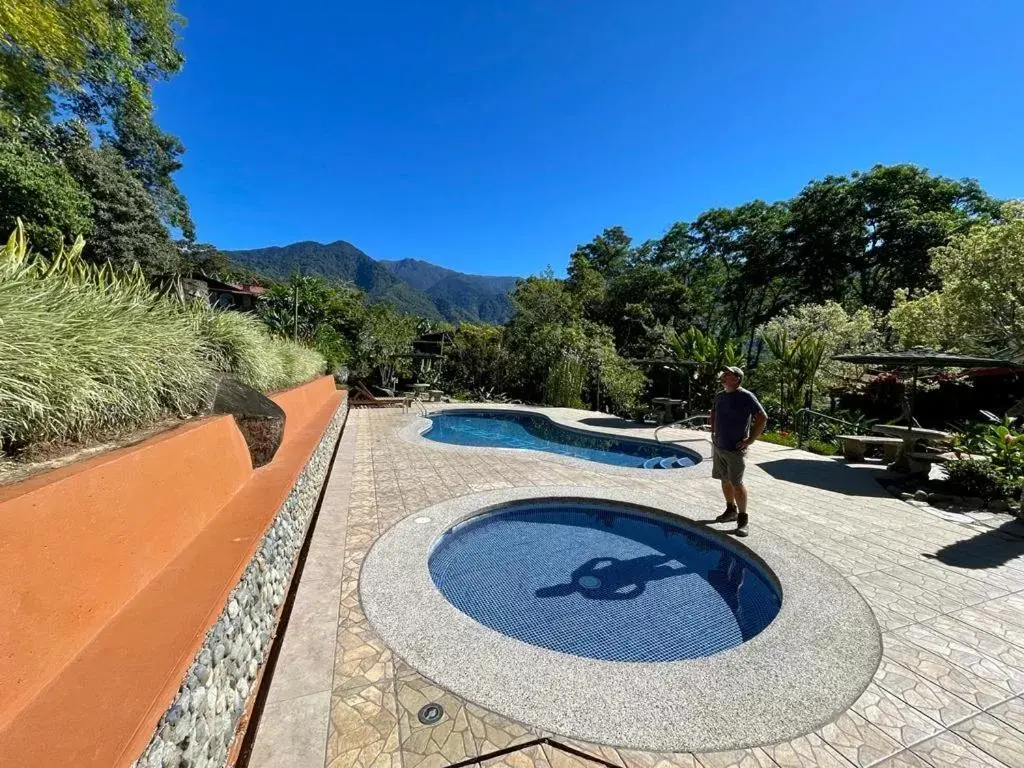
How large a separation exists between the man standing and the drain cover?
143 inches

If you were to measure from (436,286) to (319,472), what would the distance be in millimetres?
150820

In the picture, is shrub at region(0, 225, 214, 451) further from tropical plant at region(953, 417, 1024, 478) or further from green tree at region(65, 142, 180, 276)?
green tree at region(65, 142, 180, 276)

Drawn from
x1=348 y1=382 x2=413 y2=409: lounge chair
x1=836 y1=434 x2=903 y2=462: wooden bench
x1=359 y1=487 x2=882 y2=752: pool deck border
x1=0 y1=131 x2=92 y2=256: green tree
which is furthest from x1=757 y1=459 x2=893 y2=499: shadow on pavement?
x1=0 y1=131 x2=92 y2=256: green tree

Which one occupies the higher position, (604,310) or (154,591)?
(604,310)

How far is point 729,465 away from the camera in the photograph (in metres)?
4.62

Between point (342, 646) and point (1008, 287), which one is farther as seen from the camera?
point (1008, 287)

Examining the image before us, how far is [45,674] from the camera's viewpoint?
133cm

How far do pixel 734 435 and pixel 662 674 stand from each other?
113 inches

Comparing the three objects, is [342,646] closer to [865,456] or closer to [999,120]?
[865,456]

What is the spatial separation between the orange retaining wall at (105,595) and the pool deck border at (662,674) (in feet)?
4.06

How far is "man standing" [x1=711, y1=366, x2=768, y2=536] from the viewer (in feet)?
14.8

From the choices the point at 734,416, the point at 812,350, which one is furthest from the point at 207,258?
the point at 734,416

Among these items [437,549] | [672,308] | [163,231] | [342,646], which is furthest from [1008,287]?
[163,231]

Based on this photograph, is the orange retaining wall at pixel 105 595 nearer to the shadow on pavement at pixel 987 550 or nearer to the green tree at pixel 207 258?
the shadow on pavement at pixel 987 550
